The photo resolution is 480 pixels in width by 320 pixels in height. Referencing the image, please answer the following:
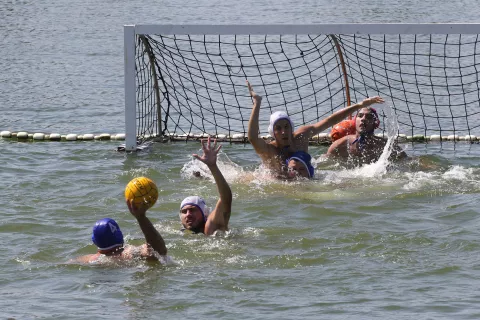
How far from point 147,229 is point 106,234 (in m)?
0.65

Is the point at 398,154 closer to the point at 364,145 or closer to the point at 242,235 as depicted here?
the point at 364,145

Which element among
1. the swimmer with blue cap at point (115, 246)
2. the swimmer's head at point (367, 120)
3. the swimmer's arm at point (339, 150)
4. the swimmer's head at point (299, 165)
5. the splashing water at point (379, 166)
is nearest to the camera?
the swimmer with blue cap at point (115, 246)

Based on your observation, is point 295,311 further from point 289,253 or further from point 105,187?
point 105,187

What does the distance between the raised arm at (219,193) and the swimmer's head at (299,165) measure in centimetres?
274

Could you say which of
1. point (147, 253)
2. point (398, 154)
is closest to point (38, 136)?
point (398, 154)

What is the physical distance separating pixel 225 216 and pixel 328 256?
1.09 metres

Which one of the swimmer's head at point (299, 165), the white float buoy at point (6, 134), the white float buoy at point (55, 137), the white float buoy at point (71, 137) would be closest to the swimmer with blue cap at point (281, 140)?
the swimmer's head at point (299, 165)

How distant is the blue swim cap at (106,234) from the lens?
887 cm

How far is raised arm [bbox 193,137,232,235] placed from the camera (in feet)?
28.9

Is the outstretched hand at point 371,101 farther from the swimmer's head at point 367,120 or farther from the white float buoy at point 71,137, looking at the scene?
the white float buoy at point 71,137

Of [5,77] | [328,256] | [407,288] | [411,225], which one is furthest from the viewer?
[5,77]

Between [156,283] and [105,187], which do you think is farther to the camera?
[105,187]

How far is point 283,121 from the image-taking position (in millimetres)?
12656

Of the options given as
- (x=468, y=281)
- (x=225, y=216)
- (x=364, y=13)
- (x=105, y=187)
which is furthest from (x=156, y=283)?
(x=364, y=13)
